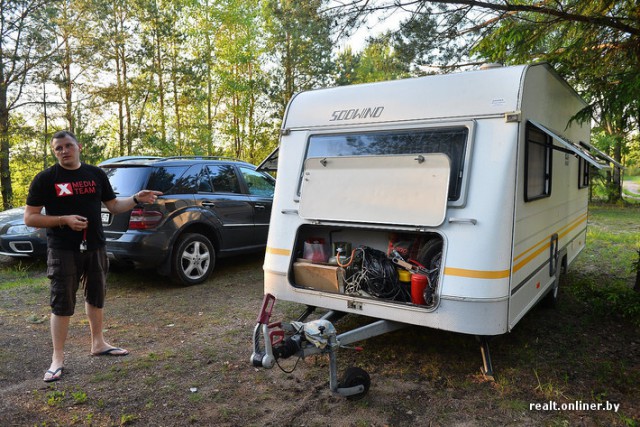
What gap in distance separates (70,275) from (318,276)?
6.35ft

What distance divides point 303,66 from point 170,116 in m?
6.16

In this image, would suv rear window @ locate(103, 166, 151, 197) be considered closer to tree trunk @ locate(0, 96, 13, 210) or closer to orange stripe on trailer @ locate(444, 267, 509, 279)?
orange stripe on trailer @ locate(444, 267, 509, 279)

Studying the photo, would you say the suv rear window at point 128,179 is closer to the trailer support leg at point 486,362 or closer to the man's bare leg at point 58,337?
the man's bare leg at point 58,337

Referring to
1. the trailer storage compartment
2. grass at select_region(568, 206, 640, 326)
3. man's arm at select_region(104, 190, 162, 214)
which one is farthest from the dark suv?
grass at select_region(568, 206, 640, 326)

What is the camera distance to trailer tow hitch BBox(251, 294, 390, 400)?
3053mm

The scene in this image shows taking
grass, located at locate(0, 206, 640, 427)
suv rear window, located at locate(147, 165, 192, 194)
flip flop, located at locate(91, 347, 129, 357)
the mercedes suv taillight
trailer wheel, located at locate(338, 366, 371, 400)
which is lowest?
grass, located at locate(0, 206, 640, 427)

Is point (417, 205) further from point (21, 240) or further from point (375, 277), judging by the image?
point (21, 240)

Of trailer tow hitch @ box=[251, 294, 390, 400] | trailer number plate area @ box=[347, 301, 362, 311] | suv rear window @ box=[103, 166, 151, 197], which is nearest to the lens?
trailer tow hitch @ box=[251, 294, 390, 400]

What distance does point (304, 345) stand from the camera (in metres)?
3.18

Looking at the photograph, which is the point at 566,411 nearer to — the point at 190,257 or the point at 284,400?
the point at 284,400

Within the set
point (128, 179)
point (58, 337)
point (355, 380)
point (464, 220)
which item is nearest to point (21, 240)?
point (128, 179)

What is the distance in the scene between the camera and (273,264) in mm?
4105

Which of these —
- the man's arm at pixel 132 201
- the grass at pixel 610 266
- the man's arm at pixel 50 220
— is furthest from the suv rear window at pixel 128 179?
Answer: the grass at pixel 610 266

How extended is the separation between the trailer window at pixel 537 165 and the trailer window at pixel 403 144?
0.53 meters
